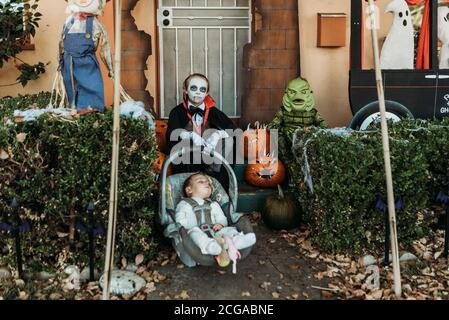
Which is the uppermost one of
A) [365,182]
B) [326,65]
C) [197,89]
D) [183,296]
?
[326,65]

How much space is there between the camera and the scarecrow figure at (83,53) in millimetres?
4867

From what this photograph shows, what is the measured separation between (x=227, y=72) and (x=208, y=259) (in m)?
3.93

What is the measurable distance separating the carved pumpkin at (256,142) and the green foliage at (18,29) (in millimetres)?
2959

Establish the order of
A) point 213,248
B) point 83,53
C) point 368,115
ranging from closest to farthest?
point 213,248
point 83,53
point 368,115

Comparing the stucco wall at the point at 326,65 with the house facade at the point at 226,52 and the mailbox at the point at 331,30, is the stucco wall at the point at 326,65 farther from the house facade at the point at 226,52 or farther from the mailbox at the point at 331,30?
the mailbox at the point at 331,30

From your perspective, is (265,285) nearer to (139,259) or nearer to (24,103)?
(139,259)

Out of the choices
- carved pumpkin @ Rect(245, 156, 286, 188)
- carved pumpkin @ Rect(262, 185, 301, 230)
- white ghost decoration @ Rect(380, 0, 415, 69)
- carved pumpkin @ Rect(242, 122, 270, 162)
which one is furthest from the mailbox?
carved pumpkin @ Rect(262, 185, 301, 230)

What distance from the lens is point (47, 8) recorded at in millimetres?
6867

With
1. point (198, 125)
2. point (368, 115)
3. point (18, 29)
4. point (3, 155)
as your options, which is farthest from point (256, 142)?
point (18, 29)

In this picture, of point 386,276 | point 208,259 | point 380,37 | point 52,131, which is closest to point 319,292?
point 386,276

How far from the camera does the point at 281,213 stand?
538 cm

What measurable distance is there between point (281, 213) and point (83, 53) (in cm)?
258

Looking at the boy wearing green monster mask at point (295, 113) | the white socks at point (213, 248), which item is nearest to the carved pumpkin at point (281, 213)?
the boy wearing green monster mask at point (295, 113)

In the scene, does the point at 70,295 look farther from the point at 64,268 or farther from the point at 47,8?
the point at 47,8
